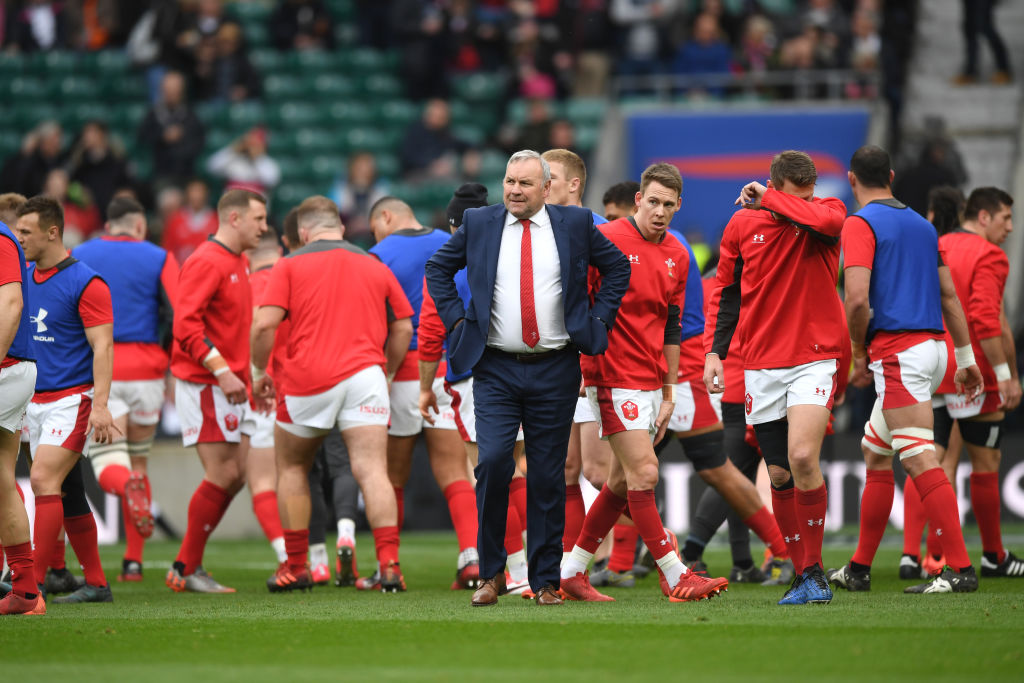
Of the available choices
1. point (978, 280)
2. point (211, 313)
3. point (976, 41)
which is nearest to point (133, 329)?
point (211, 313)

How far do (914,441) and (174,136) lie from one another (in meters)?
14.0

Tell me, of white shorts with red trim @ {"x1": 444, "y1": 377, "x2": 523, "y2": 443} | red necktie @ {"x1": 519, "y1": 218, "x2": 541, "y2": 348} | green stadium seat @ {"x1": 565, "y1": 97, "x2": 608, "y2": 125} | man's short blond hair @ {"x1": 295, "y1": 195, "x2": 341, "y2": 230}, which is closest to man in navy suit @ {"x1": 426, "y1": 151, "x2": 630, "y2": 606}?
red necktie @ {"x1": 519, "y1": 218, "x2": 541, "y2": 348}

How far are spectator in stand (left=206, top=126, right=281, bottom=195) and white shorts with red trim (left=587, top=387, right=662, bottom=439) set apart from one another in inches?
481

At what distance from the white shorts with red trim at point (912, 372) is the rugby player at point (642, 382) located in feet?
3.77

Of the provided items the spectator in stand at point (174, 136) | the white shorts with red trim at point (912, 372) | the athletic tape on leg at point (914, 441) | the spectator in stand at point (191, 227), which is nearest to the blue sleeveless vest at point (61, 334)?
the white shorts with red trim at point (912, 372)

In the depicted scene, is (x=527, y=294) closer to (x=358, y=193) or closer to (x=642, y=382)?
(x=642, y=382)

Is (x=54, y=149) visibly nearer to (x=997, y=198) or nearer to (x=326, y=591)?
(x=326, y=591)

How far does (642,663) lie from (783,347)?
8.34ft

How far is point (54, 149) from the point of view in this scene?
62.4 ft

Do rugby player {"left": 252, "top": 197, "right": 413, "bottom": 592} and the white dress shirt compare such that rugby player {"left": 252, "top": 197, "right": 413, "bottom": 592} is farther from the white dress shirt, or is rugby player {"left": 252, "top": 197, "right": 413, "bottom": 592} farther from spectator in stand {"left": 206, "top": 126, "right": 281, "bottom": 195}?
spectator in stand {"left": 206, "top": 126, "right": 281, "bottom": 195}

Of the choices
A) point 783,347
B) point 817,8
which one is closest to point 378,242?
point 783,347

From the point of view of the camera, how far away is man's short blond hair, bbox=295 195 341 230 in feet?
29.5

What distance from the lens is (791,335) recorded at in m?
7.59

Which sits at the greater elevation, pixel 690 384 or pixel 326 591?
pixel 690 384
